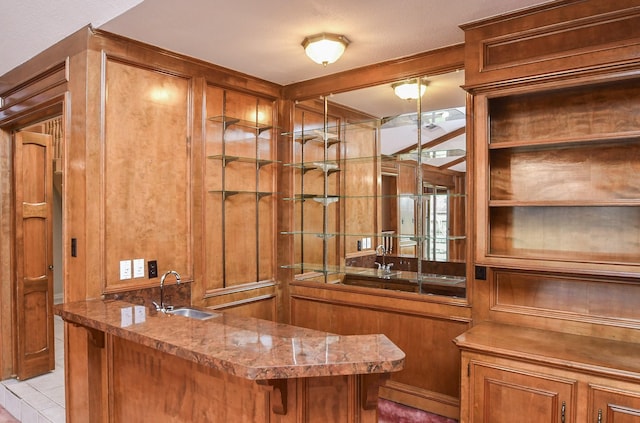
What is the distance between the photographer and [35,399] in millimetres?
3326

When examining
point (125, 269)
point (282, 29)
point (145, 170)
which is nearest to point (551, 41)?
point (282, 29)

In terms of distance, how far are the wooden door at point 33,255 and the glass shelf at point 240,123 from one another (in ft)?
6.29

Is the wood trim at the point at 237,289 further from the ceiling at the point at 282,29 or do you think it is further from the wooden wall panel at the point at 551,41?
the wooden wall panel at the point at 551,41

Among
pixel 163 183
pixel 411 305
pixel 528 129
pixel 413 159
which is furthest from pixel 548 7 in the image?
pixel 163 183

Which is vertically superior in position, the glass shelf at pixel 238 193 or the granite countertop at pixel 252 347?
the glass shelf at pixel 238 193

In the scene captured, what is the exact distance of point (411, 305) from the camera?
3.06m

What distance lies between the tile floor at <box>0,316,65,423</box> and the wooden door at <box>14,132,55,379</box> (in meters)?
0.13

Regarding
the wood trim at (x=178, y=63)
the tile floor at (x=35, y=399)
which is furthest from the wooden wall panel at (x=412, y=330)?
the tile floor at (x=35, y=399)

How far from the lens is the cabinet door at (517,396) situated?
2.04 meters

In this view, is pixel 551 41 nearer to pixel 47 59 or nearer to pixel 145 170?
pixel 145 170

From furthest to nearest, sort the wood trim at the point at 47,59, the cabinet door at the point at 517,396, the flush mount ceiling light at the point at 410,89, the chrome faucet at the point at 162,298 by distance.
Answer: the flush mount ceiling light at the point at 410,89
the chrome faucet at the point at 162,298
the wood trim at the point at 47,59
the cabinet door at the point at 517,396

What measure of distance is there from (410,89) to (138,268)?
230 cm

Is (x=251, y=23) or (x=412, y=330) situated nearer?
(x=251, y=23)

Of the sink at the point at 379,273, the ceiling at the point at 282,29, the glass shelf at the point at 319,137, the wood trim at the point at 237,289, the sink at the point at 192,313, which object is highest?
the ceiling at the point at 282,29
